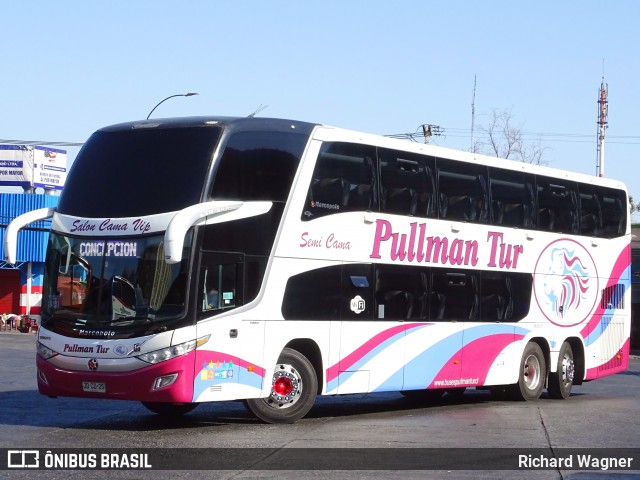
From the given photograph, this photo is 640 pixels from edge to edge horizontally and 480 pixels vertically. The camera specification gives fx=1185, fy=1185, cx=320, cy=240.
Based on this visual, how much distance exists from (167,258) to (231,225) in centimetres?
149

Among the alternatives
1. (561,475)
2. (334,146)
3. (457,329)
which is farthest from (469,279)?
(561,475)

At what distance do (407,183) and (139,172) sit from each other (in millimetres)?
4589

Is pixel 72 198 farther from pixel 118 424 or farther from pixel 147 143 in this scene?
pixel 118 424

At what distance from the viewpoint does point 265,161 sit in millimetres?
15531

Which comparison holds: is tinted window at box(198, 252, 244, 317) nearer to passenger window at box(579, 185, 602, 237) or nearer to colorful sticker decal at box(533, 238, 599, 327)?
colorful sticker decal at box(533, 238, 599, 327)

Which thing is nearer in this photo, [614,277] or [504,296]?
[504,296]

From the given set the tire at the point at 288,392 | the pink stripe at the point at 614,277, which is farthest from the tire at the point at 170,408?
the pink stripe at the point at 614,277

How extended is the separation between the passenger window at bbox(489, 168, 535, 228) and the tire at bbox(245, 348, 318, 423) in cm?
536

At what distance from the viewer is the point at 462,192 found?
19219mm

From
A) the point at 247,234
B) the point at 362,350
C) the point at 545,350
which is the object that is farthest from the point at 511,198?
the point at 247,234

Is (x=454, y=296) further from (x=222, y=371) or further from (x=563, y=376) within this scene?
(x=222, y=371)

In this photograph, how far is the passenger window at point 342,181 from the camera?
1620cm

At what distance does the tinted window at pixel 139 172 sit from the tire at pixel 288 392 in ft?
9.03

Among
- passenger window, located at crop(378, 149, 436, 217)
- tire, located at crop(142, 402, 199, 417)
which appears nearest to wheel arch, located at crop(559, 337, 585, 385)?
passenger window, located at crop(378, 149, 436, 217)
